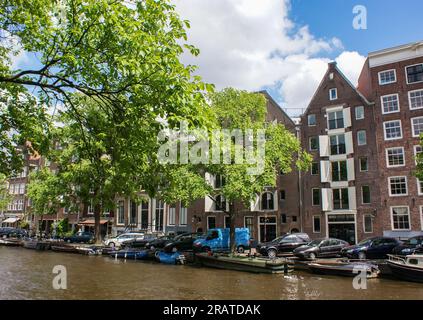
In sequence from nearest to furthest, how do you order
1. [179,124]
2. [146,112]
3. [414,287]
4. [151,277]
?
[179,124] < [146,112] < [414,287] < [151,277]

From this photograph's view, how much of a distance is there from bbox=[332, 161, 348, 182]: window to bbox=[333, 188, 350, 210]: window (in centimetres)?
118

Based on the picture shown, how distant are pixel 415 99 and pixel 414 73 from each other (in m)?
2.61

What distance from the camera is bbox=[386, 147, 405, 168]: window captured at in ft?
122

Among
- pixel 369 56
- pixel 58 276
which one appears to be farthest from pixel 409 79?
pixel 58 276

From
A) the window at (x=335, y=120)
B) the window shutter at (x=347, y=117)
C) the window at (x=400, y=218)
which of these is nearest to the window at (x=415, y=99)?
the window shutter at (x=347, y=117)

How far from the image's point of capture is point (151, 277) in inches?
863

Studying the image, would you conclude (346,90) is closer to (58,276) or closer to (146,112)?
(58,276)

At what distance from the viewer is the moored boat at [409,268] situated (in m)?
19.3

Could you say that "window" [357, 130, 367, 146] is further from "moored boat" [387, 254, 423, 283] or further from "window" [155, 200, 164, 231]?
"window" [155, 200, 164, 231]

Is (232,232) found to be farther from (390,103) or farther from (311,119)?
(390,103)

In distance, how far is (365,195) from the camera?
1501 inches

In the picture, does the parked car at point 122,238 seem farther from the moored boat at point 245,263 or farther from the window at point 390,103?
the window at point 390,103

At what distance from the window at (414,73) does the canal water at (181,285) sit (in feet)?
80.6

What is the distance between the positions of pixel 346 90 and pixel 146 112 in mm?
36747
